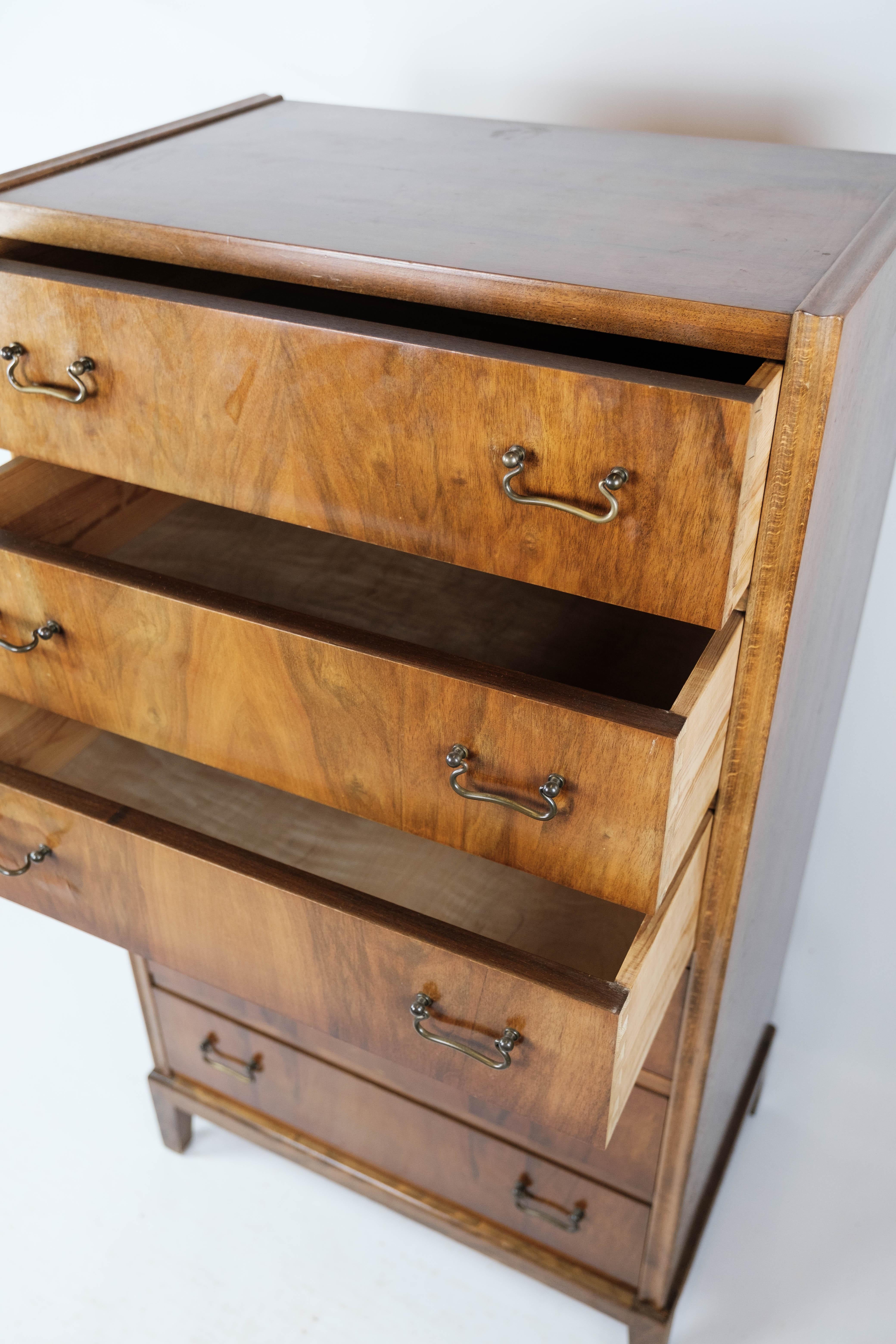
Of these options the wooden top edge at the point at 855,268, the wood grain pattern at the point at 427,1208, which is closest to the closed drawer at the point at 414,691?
the wooden top edge at the point at 855,268

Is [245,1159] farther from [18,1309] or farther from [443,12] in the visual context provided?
[443,12]

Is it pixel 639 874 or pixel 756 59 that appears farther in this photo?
pixel 756 59

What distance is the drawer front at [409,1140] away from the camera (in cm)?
108

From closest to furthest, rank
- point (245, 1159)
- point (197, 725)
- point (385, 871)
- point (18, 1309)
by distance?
point (197, 725) < point (385, 871) < point (18, 1309) < point (245, 1159)

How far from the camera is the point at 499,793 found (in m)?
0.73

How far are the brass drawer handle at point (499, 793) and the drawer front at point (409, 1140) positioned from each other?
509mm

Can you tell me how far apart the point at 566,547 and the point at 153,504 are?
54 cm

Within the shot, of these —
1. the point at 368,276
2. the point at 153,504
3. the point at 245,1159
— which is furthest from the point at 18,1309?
the point at 368,276

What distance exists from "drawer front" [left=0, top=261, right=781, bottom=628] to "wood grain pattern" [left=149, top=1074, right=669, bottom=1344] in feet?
2.50

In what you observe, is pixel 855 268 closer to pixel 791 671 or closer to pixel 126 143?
pixel 791 671

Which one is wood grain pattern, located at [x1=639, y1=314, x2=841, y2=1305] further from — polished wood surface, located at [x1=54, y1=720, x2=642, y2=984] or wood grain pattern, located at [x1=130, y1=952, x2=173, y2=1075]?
wood grain pattern, located at [x1=130, y1=952, x2=173, y2=1075]

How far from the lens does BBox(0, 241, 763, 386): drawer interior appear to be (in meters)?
0.82

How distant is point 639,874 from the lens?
71 centimetres

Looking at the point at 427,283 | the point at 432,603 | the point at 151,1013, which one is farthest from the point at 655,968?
the point at 151,1013
